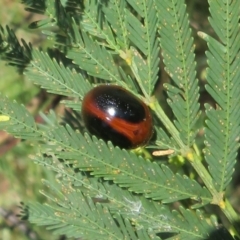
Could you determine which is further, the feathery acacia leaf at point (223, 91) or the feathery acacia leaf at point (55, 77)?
the feathery acacia leaf at point (55, 77)

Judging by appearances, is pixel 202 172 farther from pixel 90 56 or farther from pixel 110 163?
pixel 90 56

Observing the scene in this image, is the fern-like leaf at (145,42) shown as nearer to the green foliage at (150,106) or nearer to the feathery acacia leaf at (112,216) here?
the green foliage at (150,106)

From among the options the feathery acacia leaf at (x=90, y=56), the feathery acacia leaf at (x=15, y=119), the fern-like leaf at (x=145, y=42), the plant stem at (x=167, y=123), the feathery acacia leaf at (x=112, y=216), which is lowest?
the feathery acacia leaf at (x=112, y=216)

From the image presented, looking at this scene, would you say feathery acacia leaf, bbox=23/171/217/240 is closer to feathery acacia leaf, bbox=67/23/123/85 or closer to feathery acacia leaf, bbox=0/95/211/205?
feathery acacia leaf, bbox=0/95/211/205

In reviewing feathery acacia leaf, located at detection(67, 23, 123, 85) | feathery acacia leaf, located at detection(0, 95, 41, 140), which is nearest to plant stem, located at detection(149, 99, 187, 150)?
feathery acacia leaf, located at detection(67, 23, 123, 85)

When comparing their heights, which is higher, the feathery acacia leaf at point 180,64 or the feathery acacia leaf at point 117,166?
the feathery acacia leaf at point 180,64

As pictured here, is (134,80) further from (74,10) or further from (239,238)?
(239,238)

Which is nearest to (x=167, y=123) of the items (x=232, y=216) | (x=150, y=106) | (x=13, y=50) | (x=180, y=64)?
(x=150, y=106)

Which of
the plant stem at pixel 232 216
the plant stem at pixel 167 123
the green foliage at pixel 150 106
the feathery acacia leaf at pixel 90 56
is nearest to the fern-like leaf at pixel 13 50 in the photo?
the green foliage at pixel 150 106
